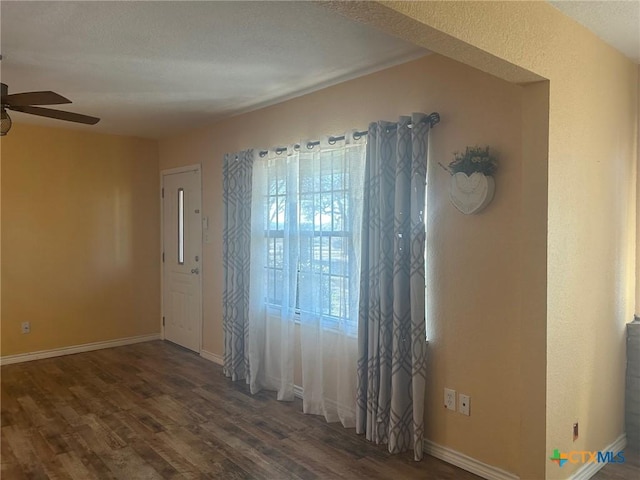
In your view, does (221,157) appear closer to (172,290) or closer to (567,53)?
(172,290)

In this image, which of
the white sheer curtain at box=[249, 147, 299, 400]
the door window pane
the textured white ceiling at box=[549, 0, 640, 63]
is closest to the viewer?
the textured white ceiling at box=[549, 0, 640, 63]

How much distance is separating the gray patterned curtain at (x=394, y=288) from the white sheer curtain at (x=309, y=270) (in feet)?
0.60

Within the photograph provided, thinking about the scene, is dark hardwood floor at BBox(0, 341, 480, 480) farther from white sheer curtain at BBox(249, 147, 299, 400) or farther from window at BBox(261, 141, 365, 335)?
window at BBox(261, 141, 365, 335)

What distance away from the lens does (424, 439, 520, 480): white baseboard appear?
257 centimetres

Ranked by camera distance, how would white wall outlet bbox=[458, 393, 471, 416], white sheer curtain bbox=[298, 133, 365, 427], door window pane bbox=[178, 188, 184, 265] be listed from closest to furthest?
white wall outlet bbox=[458, 393, 471, 416] → white sheer curtain bbox=[298, 133, 365, 427] → door window pane bbox=[178, 188, 184, 265]

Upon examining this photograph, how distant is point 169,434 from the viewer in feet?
10.4

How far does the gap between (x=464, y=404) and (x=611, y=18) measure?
7.33 feet

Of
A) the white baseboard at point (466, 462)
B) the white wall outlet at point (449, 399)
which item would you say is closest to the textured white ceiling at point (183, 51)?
the white wall outlet at point (449, 399)

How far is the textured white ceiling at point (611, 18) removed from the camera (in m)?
2.23

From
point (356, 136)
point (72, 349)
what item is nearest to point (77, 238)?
point (72, 349)

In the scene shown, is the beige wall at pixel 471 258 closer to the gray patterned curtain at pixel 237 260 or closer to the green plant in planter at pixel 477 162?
the green plant in planter at pixel 477 162

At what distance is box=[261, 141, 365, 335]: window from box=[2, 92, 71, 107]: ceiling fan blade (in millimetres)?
1650

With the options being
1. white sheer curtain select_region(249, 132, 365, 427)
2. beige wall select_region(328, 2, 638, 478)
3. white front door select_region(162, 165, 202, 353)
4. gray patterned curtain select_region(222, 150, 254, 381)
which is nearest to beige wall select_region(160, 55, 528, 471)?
beige wall select_region(328, 2, 638, 478)

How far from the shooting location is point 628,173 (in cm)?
298
